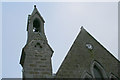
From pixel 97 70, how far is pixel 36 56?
4507 millimetres

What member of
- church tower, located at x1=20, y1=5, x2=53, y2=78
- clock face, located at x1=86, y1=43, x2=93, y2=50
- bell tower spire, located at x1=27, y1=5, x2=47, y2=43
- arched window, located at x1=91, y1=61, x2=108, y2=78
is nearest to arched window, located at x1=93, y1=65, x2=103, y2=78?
arched window, located at x1=91, y1=61, x2=108, y2=78

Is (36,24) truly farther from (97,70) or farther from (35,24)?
(97,70)

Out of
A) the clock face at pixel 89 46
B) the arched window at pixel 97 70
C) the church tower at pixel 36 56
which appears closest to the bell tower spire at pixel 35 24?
the church tower at pixel 36 56

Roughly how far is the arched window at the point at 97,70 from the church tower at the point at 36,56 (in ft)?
10.7

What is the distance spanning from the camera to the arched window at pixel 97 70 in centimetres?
2304

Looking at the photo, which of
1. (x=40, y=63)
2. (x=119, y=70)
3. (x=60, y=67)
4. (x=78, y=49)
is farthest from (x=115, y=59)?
(x=40, y=63)

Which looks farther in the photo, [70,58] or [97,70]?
[97,70]

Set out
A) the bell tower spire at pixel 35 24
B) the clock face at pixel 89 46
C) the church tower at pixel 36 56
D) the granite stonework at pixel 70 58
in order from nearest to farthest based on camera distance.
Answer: the church tower at pixel 36 56 < the granite stonework at pixel 70 58 < the bell tower spire at pixel 35 24 < the clock face at pixel 89 46

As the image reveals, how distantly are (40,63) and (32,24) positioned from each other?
333 centimetres

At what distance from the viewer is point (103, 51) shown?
80.9ft

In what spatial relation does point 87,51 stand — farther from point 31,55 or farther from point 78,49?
point 31,55

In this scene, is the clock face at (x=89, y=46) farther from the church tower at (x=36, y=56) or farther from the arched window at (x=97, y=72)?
the church tower at (x=36, y=56)

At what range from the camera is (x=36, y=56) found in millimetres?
21484

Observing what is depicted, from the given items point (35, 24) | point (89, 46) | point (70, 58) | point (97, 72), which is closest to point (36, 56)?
point (70, 58)
